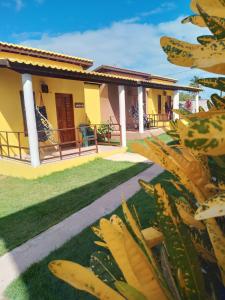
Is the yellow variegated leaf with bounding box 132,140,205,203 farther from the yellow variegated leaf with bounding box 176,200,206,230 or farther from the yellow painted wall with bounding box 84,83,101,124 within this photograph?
the yellow painted wall with bounding box 84,83,101,124

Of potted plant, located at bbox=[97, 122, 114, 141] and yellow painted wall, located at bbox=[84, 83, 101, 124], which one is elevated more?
yellow painted wall, located at bbox=[84, 83, 101, 124]

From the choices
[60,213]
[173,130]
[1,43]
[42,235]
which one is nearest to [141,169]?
[60,213]

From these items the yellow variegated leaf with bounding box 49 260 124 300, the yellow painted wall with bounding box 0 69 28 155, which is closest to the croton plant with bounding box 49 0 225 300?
the yellow variegated leaf with bounding box 49 260 124 300

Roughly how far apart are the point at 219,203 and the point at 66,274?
14.9 inches

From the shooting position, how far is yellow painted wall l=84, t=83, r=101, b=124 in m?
13.4

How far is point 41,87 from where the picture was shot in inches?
416

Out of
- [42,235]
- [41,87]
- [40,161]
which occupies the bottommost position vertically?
[42,235]

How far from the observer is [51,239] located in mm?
4211

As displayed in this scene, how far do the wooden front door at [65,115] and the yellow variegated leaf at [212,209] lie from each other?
11.3m

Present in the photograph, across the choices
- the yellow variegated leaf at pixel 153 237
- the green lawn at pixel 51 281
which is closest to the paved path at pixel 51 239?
the green lawn at pixel 51 281

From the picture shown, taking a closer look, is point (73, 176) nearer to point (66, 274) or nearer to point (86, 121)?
point (86, 121)

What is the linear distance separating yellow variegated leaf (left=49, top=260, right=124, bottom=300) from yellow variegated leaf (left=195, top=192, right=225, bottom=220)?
1.03ft

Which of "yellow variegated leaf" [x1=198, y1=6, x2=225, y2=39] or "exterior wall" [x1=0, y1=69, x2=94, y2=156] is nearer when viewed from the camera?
"yellow variegated leaf" [x1=198, y1=6, x2=225, y2=39]

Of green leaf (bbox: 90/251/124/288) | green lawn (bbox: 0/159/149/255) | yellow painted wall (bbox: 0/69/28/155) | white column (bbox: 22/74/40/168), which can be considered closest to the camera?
green leaf (bbox: 90/251/124/288)
